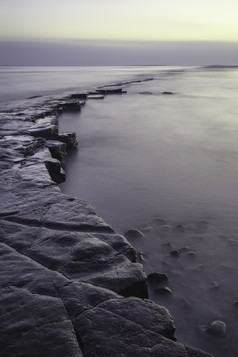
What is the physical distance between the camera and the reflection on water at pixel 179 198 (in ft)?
8.81

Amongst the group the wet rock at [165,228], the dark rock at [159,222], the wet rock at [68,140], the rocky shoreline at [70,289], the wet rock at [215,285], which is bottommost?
the dark rock at [159,222]

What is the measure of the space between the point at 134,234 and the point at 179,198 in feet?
4.71

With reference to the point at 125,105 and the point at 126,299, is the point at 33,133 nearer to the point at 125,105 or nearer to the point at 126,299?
the point at 126,299

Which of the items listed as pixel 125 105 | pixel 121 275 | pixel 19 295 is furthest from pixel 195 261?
pixel 125 105

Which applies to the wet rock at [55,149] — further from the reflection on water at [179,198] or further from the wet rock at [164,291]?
the wet rock at [164,291]

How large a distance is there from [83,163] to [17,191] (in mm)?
3523

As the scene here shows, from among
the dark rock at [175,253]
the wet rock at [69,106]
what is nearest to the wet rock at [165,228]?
the dark rock at [175,253]

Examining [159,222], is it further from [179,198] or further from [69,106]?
[69,106]

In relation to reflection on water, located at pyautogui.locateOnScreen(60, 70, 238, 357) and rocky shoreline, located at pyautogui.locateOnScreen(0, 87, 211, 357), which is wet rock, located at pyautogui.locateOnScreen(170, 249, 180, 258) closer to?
reflection on water, located at pyautogui.locateOnScreen(60, 70, 238, 357)

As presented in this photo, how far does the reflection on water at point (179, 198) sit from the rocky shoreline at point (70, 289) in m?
0.69

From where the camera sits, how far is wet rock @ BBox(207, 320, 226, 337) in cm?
234

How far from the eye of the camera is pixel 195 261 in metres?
3.26

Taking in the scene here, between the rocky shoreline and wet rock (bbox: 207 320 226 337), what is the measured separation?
60 cm

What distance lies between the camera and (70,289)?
79.5 inches
